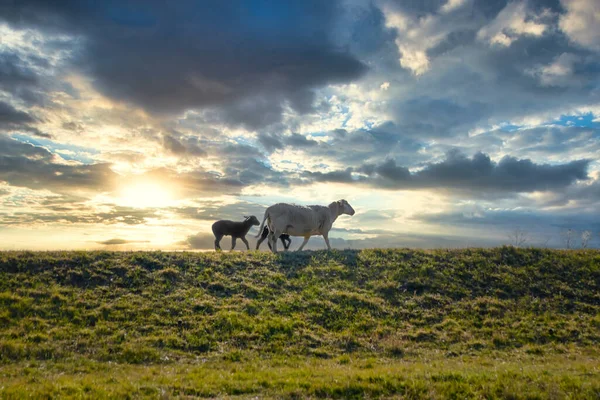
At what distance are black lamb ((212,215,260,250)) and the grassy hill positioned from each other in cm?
727

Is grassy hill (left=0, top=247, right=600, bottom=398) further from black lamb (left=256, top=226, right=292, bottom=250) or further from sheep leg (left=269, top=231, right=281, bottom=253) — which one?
black lamb (left=256, top=226, right=292, bottom=250)

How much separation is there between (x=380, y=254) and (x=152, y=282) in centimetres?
1142

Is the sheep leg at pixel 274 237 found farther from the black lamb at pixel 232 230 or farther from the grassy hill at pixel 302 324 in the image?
the black lamb at pixel 232 230

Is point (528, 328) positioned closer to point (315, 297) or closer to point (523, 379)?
point (523, 379)

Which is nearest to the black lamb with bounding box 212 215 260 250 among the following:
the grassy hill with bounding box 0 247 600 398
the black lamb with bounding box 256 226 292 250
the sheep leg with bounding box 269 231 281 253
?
the black lamb with bounding box 256 226 292 250

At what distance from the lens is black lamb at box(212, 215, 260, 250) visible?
28.8m

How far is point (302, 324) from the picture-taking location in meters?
15.0

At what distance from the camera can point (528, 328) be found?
639 inches

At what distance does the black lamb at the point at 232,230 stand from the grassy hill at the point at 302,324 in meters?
7.27

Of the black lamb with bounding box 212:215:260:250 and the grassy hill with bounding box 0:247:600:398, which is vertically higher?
the black lamb with bounding box 212:215:260:250

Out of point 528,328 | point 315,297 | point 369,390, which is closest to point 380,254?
point 315,297

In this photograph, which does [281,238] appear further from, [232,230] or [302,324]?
[302,324]

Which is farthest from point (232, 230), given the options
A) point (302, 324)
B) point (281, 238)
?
point (302, 324)

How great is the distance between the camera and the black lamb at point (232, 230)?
1134 inches
